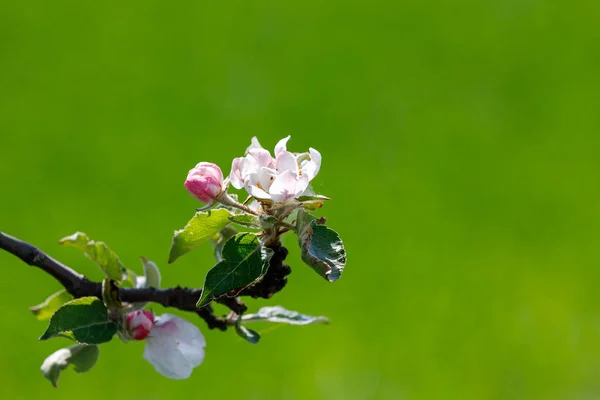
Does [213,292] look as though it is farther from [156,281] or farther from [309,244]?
[156,281]

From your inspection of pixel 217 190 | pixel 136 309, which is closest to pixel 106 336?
pixel 136 309

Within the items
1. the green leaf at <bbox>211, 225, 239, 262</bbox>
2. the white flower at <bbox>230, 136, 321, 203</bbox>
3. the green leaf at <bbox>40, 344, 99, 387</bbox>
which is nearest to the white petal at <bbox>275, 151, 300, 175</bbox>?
the white flower at <bbox>230, 136, 321, 203</bbox>

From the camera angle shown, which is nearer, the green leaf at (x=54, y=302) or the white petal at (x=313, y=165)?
the white petal at (x=313, y=165)

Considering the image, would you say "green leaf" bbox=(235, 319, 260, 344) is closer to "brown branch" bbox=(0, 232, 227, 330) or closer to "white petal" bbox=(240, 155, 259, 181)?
"brown branch" bbox=(0, 232, 227, 330)

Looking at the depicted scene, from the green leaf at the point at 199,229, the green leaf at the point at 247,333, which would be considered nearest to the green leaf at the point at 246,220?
the green leaf at the point at 199,229

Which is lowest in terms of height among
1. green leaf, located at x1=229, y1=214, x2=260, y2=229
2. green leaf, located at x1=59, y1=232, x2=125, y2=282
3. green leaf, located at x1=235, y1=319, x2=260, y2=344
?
green leaf, located at x1=235, y1=319, x2=260, y2=344

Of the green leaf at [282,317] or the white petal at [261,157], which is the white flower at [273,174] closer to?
the white petal at [261,157]
